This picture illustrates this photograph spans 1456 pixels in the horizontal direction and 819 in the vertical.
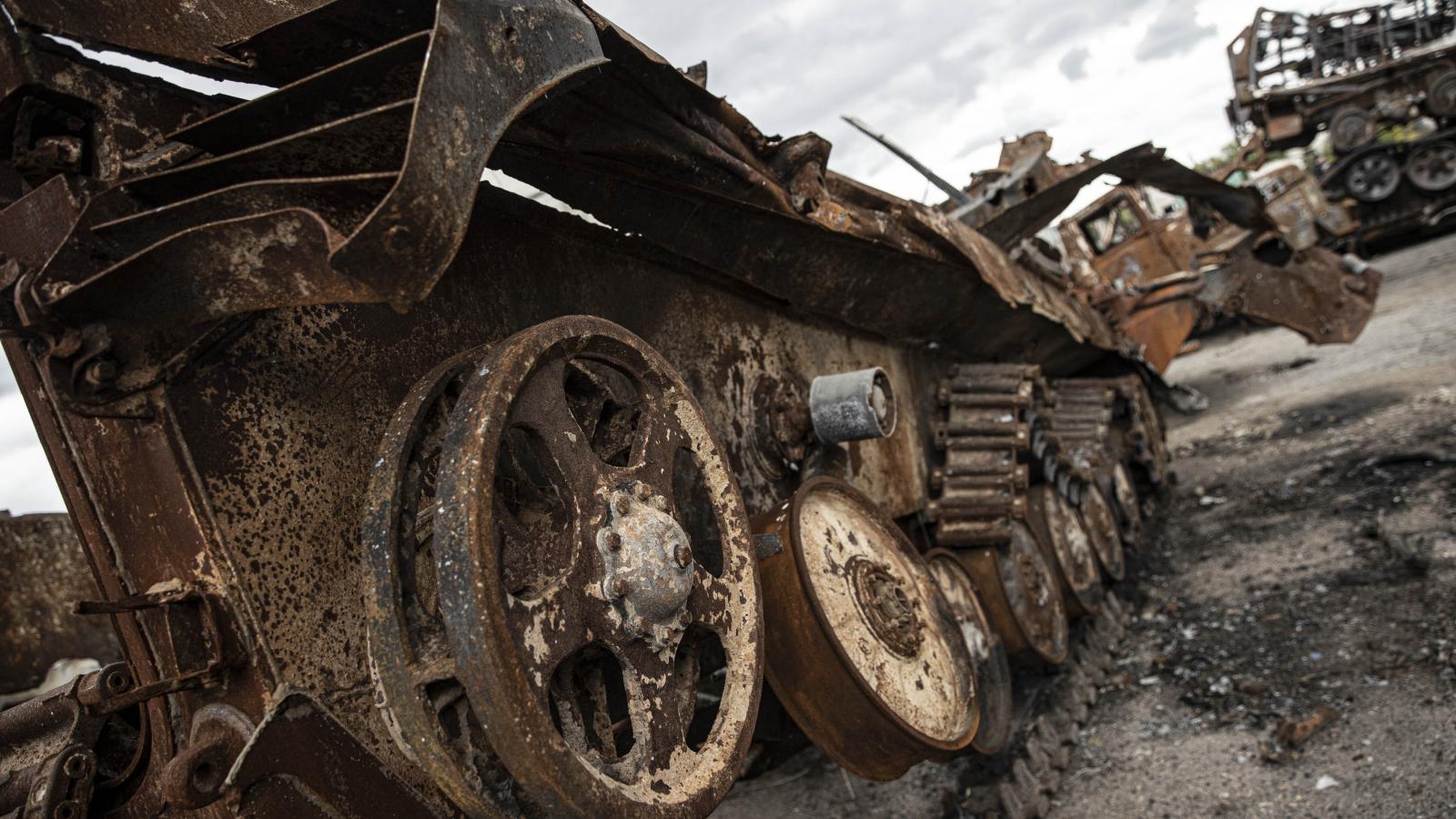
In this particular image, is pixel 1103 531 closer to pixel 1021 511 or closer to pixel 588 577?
pixel 1021 511

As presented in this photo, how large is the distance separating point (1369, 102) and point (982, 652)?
60.3ft

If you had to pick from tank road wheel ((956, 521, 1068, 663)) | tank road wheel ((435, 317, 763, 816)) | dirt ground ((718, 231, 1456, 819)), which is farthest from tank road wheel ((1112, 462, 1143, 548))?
tank road wheel ((435, 317, 763, 816))

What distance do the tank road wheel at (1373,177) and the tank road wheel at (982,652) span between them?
1708 centimetres

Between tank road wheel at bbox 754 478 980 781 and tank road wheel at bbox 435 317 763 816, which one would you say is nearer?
tank road wheel at bbox 435 317 763 816

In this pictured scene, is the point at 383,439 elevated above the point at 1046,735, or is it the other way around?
the point at 383,439

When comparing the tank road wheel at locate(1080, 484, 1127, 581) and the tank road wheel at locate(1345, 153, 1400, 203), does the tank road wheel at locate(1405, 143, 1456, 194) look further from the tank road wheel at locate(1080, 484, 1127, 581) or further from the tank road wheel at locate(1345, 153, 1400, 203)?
the tank road wheel at locate(1080, 484, 1127, 581)

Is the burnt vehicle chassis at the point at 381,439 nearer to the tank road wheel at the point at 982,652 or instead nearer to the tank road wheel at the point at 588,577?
the tank road wheel at the point at 588,577

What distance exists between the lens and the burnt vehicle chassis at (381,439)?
1730 millimetres

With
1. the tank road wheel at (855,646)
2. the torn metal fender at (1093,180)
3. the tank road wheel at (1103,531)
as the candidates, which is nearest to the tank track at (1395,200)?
the torn metal fender at (1093,180)

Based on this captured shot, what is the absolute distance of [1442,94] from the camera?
16984 mm

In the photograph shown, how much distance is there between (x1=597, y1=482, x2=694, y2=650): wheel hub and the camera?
6.96ft

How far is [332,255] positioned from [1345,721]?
4.14 m

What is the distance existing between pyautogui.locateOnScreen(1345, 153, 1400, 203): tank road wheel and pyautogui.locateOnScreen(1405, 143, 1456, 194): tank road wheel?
237 mm

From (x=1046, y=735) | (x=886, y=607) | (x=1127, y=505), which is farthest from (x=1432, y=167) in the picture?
(x=886, y=607)
